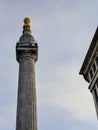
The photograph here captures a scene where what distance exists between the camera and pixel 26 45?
53.1 m

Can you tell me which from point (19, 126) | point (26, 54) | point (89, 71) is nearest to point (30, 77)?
point (26, 54)

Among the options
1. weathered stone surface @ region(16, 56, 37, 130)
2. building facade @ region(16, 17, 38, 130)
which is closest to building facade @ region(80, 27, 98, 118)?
weathered stone surface @ region(16, 56, 37, 130)

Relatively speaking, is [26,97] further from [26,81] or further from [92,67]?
[92,67]

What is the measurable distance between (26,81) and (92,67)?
55.0 feet

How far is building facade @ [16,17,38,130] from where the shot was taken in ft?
133

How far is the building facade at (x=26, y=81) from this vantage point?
133 ft

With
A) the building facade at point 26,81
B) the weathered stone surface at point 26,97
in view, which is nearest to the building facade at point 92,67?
the weathered stone surface at point 26,97

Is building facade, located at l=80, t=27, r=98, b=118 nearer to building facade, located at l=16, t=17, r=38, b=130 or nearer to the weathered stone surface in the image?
the weathered stone surface

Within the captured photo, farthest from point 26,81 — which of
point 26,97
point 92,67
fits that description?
point 92,67

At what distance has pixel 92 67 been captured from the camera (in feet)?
107

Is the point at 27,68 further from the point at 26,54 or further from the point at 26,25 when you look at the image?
the point at 26,25

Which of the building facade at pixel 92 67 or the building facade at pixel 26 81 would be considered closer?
the building facade at pixel 92 67

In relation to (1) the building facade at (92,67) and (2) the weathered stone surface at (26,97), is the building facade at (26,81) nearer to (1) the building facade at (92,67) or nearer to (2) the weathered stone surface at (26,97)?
(2) the weathered stone surface at (26,97)

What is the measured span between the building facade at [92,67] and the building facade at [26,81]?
12415 millimetres
